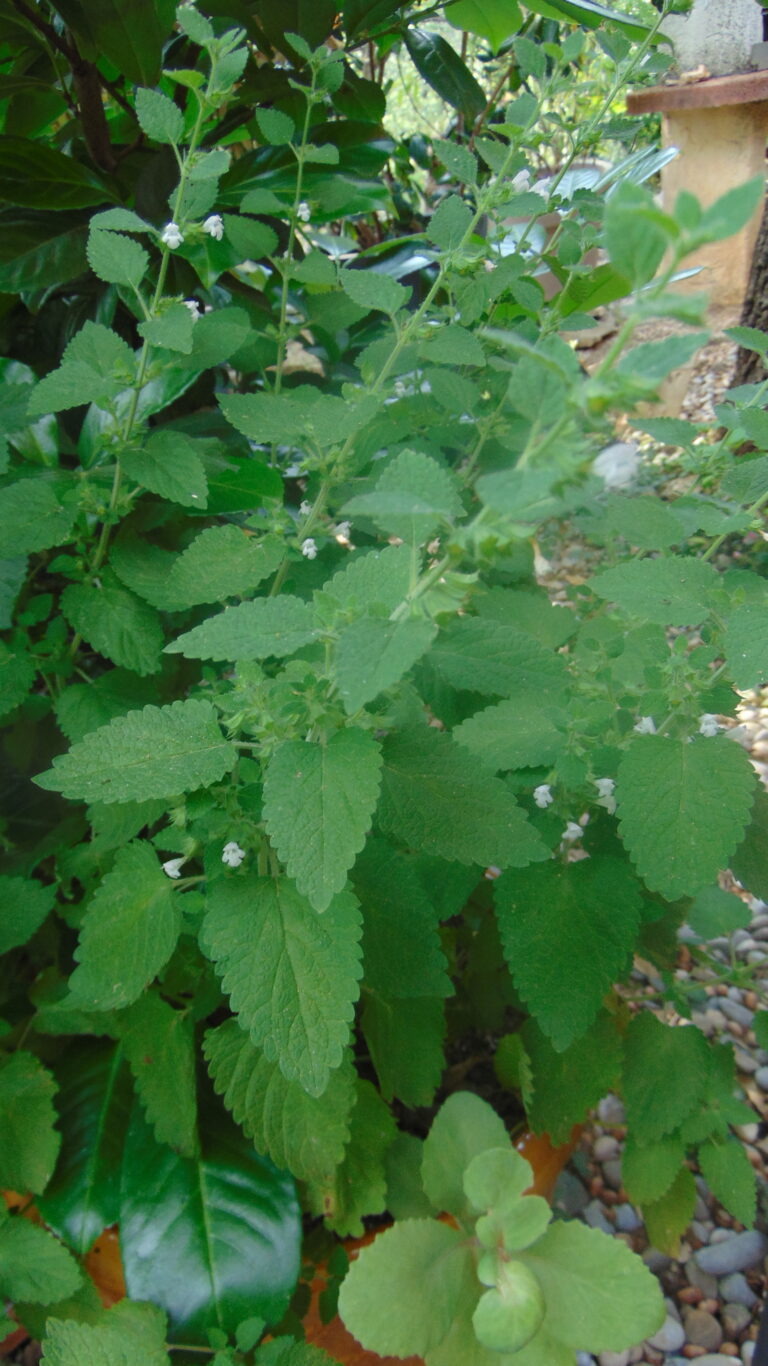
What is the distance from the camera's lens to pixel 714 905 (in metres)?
0.91

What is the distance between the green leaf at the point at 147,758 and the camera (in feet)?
1.71

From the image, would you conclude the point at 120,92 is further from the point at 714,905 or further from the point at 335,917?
the point at 714,905

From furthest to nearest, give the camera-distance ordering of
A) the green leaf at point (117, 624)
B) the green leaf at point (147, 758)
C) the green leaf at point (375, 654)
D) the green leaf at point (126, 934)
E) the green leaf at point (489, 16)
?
the green leaf at point (489, 16), the green leaf at point (117, 624), the green leaf at point (126, 934), the green leaf at point (147, 758), the green leaf at point (375, 654)

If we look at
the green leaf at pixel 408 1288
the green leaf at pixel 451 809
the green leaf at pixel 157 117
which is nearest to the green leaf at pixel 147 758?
the green leaf at pixel 451 809

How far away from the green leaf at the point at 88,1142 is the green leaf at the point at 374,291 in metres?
0.71

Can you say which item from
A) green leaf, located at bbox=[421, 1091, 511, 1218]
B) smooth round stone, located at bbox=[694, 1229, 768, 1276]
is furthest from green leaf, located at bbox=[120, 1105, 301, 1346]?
smooth round stone, located at bbox=[694, 1229, 768, 1276]

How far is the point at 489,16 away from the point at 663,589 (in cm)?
79

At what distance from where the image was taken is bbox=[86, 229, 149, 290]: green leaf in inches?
26.8

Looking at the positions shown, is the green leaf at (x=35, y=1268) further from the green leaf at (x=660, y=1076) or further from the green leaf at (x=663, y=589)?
the green leaf at (x=663, y=589)

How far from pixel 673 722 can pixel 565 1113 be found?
0.36 meters

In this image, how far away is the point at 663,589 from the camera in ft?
2.08

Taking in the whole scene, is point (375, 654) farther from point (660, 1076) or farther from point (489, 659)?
point (660, 1076)

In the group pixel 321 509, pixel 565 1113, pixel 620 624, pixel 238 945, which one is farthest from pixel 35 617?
pixel 565 1113

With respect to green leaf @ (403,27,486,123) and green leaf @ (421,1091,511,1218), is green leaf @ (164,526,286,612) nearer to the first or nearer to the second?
green leaf @ (421,1091,511,1218)
